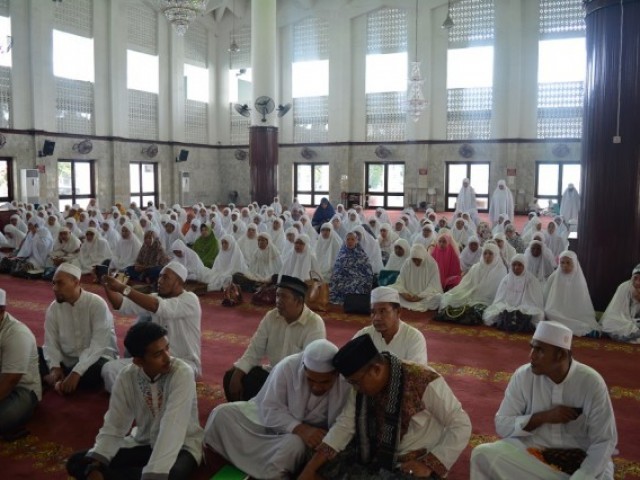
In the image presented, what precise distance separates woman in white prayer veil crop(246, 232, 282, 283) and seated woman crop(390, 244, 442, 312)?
1.62 meters

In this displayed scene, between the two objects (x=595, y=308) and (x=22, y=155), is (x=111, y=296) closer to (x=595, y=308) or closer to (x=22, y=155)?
(x=595, y=308)

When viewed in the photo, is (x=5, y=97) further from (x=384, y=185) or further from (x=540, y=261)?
(x=540, y=261)

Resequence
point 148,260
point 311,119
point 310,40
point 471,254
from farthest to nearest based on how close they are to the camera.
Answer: point 311,119, point 310,40, point 148,260, point 471,254

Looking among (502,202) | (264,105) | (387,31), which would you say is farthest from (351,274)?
(387,31)

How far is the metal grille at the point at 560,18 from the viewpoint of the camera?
15.1 meters

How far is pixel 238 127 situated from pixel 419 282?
14.0m

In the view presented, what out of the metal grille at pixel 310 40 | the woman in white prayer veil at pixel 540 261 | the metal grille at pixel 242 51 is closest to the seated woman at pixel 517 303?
the woman in white prayer veil at pixel 540 261

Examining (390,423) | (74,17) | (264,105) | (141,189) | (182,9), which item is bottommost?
(390,423)

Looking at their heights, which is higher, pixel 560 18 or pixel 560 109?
pixel 560 18

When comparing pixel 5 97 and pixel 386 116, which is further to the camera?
pixel 386 116

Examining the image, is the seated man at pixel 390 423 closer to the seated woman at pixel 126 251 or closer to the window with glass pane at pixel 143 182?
the seated woman at pixel 126 251

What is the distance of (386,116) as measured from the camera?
1728cm

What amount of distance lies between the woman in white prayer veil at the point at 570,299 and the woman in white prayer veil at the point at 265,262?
320 centimetres

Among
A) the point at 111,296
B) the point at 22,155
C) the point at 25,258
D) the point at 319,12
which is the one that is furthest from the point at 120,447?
the point at 319,12
